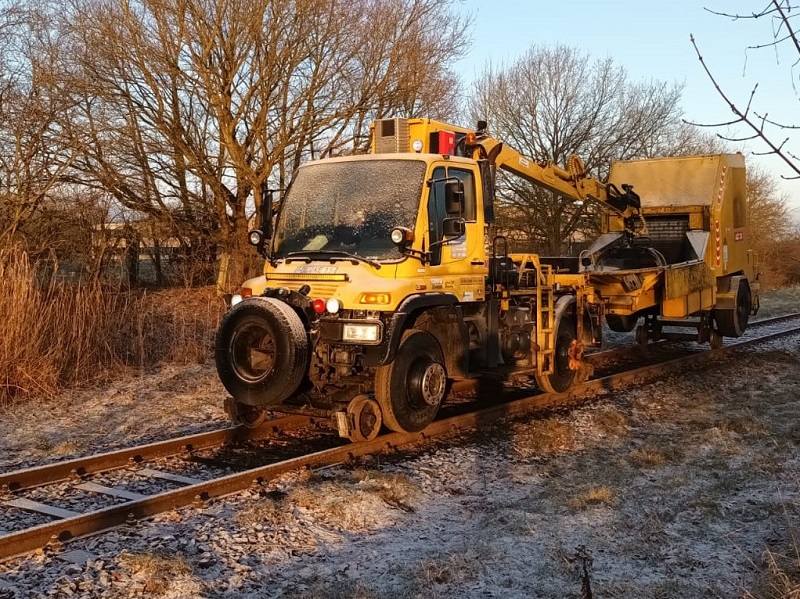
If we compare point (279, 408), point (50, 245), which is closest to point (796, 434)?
point (279, 408)

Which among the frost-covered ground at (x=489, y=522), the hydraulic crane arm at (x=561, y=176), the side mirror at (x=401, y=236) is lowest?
the frost-covered ground at (x=489, y=522)

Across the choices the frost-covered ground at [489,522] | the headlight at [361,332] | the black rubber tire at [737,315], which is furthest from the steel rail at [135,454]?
the black rubber tire at [737,315]

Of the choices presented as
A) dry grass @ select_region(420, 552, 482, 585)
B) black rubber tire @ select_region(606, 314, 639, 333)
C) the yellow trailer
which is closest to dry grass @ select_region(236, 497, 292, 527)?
dry grass @ select_region(420, 552, 482, 585)

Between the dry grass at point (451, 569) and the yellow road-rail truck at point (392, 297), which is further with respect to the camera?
the yellow road-rail truck at point (392, 297)

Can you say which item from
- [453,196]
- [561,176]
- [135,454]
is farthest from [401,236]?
[561,176]

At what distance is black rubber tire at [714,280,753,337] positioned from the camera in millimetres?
13062

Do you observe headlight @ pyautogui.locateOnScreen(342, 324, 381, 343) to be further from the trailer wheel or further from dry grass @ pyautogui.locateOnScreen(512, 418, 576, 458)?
dry grass @ pyautogui.locateOnScreen(512, 418, 576, 458)

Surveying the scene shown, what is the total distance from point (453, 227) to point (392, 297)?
990mm

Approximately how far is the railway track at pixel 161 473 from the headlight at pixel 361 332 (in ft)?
3.40

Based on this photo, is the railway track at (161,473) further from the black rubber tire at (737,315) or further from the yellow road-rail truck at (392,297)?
the black rubber tire at (737,315)

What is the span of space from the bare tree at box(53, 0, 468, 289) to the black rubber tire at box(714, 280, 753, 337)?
983 centimetres

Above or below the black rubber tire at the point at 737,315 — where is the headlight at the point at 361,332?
above

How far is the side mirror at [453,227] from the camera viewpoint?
7.11 metres

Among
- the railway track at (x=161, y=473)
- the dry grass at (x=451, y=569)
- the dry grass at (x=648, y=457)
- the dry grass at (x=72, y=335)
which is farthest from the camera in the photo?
the dry grass at (x=72, y=335)
